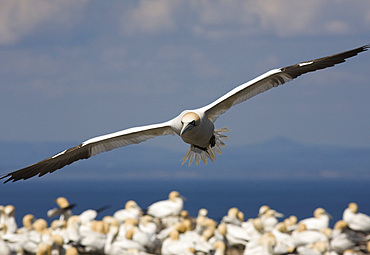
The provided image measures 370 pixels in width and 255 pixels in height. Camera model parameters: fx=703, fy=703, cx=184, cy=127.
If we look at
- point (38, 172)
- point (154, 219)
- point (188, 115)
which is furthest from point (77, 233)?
point (188, 115)

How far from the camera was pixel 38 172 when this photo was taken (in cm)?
1047

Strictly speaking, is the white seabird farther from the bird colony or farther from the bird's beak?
the bird's beak

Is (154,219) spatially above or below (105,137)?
below

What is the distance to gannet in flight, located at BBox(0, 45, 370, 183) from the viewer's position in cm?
967

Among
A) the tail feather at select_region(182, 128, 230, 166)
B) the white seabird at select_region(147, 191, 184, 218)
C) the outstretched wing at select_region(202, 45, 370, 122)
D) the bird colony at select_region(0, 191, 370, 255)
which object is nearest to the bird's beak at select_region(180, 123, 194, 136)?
the outstretched wing at select_region(202, 45, 370, 122)

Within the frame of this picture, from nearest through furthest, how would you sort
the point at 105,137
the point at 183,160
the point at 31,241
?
the point at 105,137, the point at 183,160, the point at 31,241

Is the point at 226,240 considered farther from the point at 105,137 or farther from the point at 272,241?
the point at 105,137

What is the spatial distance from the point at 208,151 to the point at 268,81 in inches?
63.0

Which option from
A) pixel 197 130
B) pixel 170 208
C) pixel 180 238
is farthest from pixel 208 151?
pixel 170 208

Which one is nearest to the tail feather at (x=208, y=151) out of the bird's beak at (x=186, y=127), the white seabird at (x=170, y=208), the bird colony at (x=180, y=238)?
the bird's beak at (x=186, y=127)

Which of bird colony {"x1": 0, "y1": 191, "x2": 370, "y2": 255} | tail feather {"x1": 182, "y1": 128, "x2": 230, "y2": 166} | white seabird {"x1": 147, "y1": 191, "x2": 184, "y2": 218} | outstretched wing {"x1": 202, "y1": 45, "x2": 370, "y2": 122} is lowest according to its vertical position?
bird colony {"x1": 0, "y1": 191, "x2": 370, "y2": 255}

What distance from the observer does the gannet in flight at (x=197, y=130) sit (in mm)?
9672

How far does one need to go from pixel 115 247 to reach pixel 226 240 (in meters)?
2.72

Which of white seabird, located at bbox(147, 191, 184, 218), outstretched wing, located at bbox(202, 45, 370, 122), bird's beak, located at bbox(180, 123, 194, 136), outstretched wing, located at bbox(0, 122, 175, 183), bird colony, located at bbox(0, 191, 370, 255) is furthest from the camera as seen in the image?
white seabird, located at bbox(147, 191, 184, 218)
